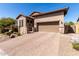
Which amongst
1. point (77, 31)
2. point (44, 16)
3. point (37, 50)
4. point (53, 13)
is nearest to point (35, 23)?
point (44, 16)

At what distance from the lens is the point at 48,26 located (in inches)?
492

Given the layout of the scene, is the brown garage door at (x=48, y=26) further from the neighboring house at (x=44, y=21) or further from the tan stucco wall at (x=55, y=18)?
the tan stucco wall at (x=55, y=18)

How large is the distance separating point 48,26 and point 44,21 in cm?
90

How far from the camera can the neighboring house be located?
37.4ft

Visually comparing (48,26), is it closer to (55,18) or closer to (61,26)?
(55,18)

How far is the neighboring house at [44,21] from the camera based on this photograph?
11398mm

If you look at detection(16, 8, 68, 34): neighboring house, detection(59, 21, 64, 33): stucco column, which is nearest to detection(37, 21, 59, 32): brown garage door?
detection(16, 8, 68, 34): neighboring house

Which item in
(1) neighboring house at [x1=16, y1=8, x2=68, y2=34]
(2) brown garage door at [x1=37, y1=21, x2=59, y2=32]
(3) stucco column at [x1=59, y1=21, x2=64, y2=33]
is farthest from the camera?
(2) brown garage door at [x1=37, y1=21, x2=59, y2=32]

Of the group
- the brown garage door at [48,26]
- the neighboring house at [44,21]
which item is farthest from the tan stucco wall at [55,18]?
the brown garage door at [48,26]

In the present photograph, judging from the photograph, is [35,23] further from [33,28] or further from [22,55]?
[22,55]

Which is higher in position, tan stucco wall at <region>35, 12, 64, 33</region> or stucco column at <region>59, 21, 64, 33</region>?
tan stucco wall at <region>35, 12, 64, 33</region>

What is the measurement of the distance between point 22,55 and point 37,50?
98 centimetres

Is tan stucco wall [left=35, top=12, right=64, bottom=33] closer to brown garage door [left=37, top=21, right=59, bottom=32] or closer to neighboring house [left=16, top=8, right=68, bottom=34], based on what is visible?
neighboring house [left=16, top=8, right=68, bottom=34]

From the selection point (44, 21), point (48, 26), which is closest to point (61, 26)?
point (48, 26)
